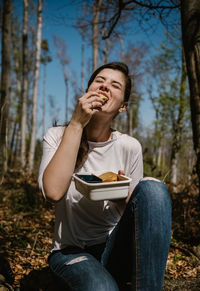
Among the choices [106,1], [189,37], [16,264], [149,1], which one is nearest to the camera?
[16,264]

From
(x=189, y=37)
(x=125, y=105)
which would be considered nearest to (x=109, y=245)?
(x=125, y=105)

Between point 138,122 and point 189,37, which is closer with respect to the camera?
point 189,37

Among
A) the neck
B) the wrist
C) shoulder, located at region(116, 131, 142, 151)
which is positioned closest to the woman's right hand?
the wrist

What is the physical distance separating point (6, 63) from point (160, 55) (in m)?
8.09

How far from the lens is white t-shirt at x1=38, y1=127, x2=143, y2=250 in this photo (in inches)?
58.0

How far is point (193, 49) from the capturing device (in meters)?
2.38

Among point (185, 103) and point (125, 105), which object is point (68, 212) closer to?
point (125, 105)

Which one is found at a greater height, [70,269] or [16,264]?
[70,269]

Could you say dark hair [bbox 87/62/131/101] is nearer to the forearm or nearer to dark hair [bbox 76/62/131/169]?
dark hair [bbox 76/62/131/169]

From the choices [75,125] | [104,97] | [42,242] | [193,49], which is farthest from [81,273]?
[193,49]

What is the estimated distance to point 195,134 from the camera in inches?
98.6

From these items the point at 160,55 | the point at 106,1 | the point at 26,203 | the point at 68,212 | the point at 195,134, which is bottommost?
the point at 26,203

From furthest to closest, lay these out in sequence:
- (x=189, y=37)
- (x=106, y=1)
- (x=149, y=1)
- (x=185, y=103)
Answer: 1. (x=185, y=103)
2. (x=106, y=1)
3. (x=149, y=1)
4. (x=189, y=37)

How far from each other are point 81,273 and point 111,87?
Result: 130cm
